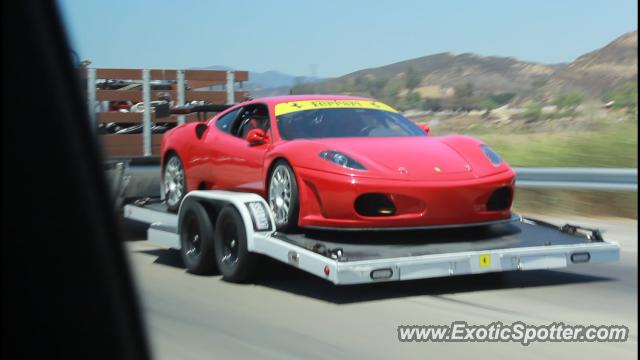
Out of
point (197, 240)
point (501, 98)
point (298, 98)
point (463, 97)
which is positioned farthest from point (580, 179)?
point (501, 98)

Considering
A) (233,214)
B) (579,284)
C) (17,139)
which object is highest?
(17,139)

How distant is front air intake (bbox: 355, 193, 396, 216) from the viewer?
6930 millimetres

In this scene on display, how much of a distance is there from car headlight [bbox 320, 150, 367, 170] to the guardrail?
5.15m

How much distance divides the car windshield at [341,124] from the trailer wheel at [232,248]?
909 millimetres

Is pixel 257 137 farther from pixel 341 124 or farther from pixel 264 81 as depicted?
pixel 264 81

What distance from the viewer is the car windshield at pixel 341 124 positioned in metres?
7.97

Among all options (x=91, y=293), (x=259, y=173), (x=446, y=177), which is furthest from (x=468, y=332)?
(x=91, y=293)

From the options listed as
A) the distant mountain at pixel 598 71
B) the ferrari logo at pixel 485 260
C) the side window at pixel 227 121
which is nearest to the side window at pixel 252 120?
the side window at pixel 227 121

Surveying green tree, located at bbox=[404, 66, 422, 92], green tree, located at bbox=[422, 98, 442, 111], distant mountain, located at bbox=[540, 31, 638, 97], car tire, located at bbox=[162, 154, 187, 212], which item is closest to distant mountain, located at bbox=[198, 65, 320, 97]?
car tire, located at bbox=[162, 154, 187, 212]

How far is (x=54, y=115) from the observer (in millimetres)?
1486

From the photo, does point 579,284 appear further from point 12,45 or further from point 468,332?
point 12,45

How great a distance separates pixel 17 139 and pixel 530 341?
4.56 m

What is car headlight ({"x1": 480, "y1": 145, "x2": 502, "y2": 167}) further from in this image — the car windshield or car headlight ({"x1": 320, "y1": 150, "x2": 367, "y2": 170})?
car headlight ({"x1": 320, "y1": 150, "x2": 367, "y2": 170})

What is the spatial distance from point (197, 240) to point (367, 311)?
94.1 inches
